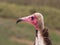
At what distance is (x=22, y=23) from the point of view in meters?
14.2

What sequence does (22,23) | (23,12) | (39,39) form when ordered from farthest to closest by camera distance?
(23,12)
(22,23)
(39,39)

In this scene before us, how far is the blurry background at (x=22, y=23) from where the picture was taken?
11.6 m

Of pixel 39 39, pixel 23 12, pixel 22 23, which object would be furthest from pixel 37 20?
pixel 23 12

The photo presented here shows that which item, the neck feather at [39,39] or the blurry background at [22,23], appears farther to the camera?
the blurry background at [22,23]

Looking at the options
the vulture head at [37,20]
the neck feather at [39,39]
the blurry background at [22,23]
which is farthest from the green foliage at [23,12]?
the neck feather at [39,39]

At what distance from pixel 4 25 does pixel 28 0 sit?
14.8 feet

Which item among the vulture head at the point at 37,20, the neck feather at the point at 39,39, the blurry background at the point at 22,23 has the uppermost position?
the blurry background at the point at 22,23

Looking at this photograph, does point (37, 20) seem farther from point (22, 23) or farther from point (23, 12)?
point (23, 12)

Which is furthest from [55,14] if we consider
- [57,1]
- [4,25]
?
[4,25]

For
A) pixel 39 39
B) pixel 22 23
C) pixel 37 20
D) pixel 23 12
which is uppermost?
pixel 23 12

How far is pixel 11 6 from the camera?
1784 cm

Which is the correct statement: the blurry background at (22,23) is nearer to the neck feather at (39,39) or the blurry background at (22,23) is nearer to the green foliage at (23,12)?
the green foliage at (23,12)

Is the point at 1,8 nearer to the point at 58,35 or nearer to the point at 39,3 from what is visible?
the point at 39,3

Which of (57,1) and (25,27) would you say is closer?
(25,27)
